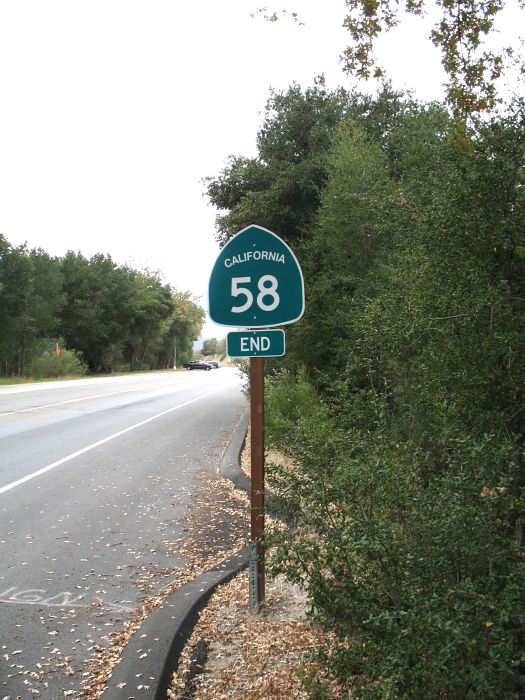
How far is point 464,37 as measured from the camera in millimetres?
5148

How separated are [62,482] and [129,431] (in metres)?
5.51

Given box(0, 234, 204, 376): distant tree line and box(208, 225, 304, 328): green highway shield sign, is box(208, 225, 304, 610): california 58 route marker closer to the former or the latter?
box(208, 225, 304, 328): green highway shield sign

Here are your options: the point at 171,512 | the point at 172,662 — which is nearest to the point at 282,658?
the point at 172,662

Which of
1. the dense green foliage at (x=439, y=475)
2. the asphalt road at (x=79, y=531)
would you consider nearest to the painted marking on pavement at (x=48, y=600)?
the asphalt road at (x=79, y=531)

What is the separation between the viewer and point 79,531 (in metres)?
6.31

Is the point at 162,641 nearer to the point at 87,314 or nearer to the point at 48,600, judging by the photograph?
the point at 48,600

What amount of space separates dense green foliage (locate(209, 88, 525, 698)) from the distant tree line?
4225 centimetres

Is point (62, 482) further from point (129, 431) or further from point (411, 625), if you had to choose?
point (411, 625)

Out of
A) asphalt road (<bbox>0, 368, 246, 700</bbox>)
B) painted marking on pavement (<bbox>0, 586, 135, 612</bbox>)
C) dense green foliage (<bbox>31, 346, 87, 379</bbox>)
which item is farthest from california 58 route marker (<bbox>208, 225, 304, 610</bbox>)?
dense green foliage (<bbox>31, 346, 87, 379</bbox>)

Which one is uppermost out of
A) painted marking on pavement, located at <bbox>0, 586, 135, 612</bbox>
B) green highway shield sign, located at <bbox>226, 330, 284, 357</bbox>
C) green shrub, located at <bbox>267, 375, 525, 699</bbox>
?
green highway shield sign, located at <bbox>226, 330, 284, 357</bbox>

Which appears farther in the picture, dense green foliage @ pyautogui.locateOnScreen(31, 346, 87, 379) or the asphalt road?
dense green foliage @ pyautogui.locateOnScreen(31, 346, 87, 379)

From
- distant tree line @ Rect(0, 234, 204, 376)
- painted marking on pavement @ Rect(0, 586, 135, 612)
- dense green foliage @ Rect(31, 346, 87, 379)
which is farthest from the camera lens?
distant tree line @ Rect(0, 234, 204, 376)

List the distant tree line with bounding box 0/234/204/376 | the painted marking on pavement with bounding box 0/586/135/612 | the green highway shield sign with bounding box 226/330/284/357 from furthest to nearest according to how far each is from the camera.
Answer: the distant tree line with bounding box 0/234/204/376 < the painted marking on pavement with bounding box 0/586/135/612 < the green highway shield sign with bounding box 226/330/284/357

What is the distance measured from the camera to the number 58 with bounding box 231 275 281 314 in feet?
13.7
